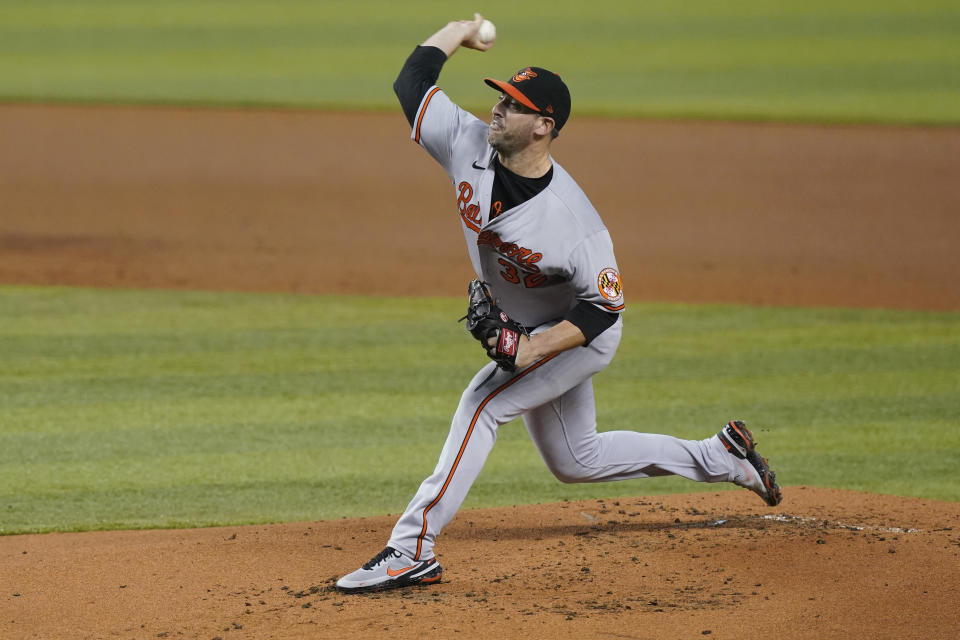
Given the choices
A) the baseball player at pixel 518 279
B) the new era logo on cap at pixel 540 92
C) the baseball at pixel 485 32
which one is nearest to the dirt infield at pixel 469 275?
the baseball player at pixel 518 279

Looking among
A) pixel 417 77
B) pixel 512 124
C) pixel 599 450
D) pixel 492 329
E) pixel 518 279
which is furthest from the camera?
pixel 599 450

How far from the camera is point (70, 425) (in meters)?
6.47

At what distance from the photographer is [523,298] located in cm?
430

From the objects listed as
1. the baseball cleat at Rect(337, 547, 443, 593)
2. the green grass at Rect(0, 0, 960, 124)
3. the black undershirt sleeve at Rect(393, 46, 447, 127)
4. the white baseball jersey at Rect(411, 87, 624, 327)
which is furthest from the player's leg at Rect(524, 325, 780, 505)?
the green grass at Rect(0, 0, 960, 124)

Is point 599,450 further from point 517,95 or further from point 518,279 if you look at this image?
point 517,95

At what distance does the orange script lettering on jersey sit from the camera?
4127 mm

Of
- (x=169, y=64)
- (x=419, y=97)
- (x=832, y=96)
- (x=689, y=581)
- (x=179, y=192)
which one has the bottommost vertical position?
(x=689, y=581)

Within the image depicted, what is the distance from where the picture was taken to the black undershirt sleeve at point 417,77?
4.33 metres

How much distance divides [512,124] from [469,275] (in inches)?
263

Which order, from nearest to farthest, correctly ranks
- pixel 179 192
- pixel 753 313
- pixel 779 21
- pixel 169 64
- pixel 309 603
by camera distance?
1. pixel 309 603
2. pixel 753 313
3. pixel 179 192
4. pixel 169 64
5. pixel 779 21

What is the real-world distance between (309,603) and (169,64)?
17.3m

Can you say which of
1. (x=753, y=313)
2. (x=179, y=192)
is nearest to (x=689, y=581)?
(x=753, y=313)

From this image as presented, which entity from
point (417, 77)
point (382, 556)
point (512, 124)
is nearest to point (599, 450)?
point (382, 556)

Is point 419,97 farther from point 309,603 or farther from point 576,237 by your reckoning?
point 309,603
